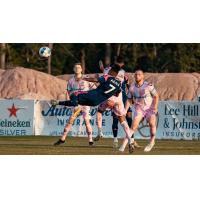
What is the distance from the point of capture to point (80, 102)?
2392cm

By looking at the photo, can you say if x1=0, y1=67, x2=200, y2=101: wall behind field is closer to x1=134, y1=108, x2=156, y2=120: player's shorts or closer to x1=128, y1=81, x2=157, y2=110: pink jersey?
x1=134, y1=108, x2=156, y2=120: player's shorts

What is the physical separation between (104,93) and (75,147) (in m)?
2.57

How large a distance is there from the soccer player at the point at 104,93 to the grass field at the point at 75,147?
2.73 ft

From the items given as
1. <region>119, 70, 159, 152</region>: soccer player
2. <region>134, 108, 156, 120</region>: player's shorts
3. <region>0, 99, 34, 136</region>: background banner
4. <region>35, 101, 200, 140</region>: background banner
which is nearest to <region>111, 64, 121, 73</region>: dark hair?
<region>119, 70, 159, 152</region>: soccer player

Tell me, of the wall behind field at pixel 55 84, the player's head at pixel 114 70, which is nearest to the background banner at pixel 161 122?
the player's head at pixel 114 70

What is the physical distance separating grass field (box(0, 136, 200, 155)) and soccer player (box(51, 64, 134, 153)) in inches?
32.8

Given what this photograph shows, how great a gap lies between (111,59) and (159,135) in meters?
36.5

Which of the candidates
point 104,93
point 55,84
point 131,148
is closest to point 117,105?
point 104,93

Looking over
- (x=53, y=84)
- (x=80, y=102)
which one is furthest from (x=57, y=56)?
(x=80, y=102)

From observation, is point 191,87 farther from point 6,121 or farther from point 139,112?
point 139,112

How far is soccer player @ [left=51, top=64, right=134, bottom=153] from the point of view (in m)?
23.3

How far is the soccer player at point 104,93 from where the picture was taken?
23.3m

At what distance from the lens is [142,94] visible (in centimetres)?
2370

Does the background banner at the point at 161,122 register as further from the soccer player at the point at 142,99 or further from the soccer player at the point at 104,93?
the soccer player at the point at 104,93
